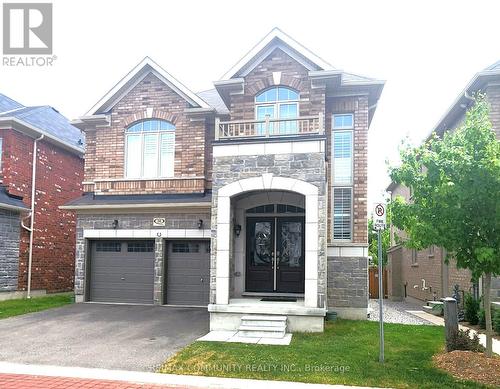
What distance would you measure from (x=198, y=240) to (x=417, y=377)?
9338 millimetres

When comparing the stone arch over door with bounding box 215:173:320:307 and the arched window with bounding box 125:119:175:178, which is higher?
the arched window with bounding box 125:119:175:178

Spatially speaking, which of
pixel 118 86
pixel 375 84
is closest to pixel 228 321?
pixel 375 84

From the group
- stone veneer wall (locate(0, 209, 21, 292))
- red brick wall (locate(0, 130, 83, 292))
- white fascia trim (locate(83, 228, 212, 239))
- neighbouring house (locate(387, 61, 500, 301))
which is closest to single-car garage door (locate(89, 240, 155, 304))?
white fascia trim (locate(83, 228, 212, 239))

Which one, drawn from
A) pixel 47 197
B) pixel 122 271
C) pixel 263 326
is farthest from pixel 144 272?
pixel 263 326

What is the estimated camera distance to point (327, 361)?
815 centimetres

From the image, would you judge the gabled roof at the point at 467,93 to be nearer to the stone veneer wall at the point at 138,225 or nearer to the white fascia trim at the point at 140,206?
the white fascia trim at the point at 140,206

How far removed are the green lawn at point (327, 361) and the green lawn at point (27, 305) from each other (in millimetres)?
7011

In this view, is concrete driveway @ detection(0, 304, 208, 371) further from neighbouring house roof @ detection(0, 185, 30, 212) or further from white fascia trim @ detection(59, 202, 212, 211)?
neighbouring house roof @ detection(0, 185, 30, 212)

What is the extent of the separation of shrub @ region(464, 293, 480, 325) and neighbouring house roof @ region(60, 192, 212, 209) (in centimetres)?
816

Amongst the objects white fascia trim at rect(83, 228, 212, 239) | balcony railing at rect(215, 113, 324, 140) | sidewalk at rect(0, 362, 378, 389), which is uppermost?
balcony railing at rect(215, 113, 324, 140)

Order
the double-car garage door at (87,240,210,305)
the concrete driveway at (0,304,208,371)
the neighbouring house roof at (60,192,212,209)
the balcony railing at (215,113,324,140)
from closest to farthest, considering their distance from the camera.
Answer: the concrete driveway at (0,304,208,371) → the balcony railing at (215,113,324,140) → the neighbouring house roof at (60,192,212,209) → the double-car garage door at (87,240,210,305)

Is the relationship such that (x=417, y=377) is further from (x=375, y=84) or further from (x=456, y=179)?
(x=375, y=84)

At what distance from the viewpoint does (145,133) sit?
16266mm

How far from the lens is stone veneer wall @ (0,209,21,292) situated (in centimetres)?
1631
